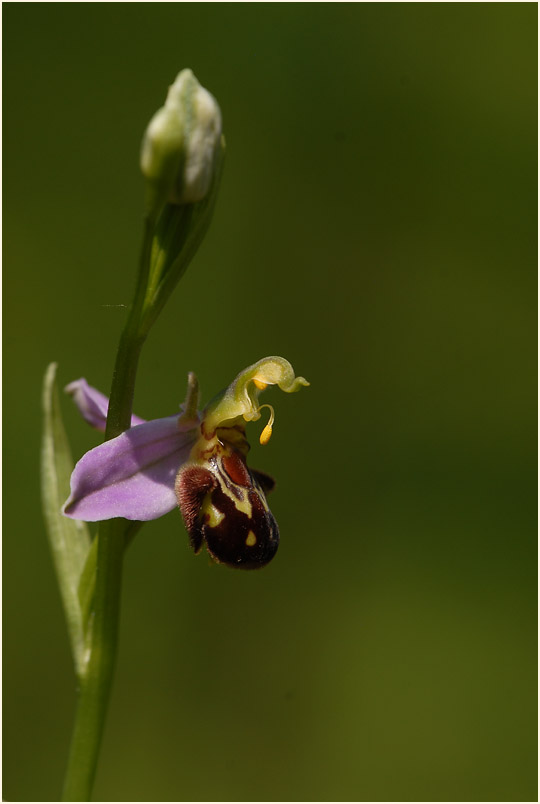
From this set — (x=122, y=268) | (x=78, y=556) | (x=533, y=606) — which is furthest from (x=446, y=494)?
(x=78, y=556)

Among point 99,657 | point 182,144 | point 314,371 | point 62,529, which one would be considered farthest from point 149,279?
point 314,371

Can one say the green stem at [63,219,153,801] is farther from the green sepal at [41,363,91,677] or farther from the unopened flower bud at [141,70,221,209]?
the unopened flower bud at [141,70,221,209]

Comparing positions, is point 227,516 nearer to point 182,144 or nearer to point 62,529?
point 62,529

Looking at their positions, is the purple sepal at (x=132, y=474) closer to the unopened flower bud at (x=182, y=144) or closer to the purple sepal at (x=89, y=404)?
the purple sepal at (x=89, y=404)

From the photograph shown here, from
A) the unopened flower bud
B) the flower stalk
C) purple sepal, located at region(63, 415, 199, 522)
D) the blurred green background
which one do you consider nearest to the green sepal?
the flower stalk

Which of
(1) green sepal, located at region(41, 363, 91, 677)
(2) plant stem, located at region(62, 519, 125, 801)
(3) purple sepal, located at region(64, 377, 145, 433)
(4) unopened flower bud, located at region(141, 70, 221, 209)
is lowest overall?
(2) plant stem, located at region(62, 519, 125, 801)
